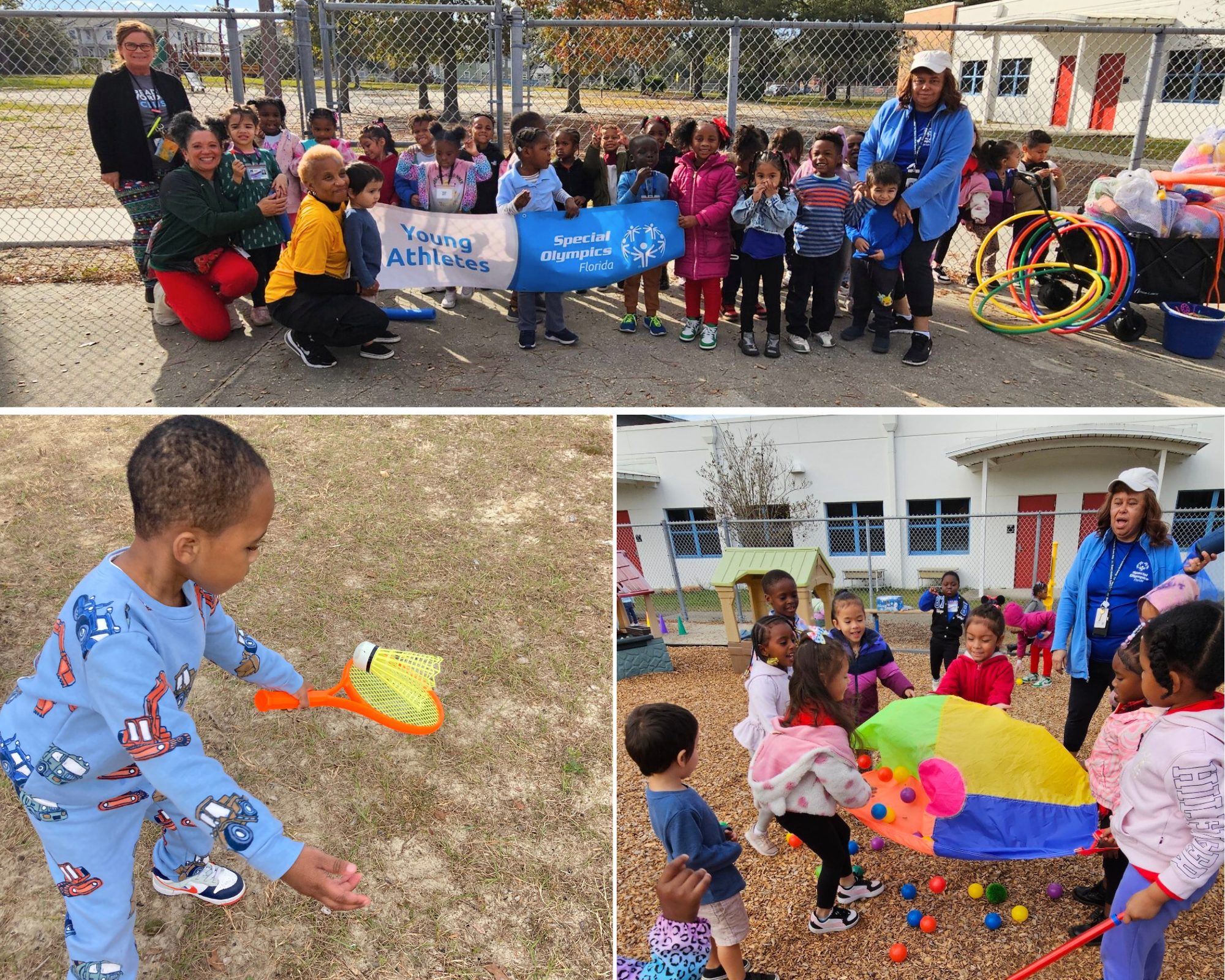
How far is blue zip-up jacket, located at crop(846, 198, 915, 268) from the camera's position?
6.12 metres

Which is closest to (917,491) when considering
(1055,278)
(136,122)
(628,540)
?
(628,540)

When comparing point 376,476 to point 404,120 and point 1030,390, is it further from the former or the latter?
point 404,120

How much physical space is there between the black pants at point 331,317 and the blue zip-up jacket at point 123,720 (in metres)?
3.50

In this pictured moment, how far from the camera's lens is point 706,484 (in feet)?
38.8

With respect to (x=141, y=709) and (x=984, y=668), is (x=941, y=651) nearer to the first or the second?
(x=984, y=668)

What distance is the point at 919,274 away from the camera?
624 cm

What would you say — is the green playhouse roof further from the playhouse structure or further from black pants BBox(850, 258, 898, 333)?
black pants BBox(850, 258, 898, 333)

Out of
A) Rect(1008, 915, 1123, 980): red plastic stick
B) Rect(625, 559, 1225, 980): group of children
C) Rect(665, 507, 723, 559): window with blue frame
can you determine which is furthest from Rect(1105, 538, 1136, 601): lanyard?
Rect(665, 507, 723, 559): window with blue frame

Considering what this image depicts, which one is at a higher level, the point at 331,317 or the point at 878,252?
the point at 878,252

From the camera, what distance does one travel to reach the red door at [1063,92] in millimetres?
27641

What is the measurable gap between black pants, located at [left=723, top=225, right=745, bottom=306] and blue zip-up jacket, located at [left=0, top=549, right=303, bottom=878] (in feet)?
16.1

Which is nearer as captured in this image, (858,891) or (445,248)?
(858,891)

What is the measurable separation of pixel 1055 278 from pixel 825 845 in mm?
5891

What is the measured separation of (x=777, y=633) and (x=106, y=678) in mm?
2576
